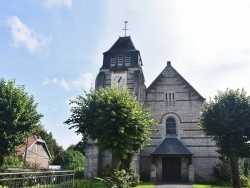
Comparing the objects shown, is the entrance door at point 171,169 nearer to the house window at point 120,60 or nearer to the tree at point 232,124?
the tree at point 232,124

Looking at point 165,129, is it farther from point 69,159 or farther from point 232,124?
point 69,159

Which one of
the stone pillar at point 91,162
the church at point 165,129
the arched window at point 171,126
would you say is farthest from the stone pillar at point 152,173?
the stone pillar at point 91,162

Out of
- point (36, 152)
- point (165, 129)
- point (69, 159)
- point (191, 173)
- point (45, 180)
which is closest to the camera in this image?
point (45, 180)

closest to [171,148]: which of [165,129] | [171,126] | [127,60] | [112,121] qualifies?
[165,129]

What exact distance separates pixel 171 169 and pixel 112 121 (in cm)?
1079

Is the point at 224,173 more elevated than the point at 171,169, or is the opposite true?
the point at 171,169

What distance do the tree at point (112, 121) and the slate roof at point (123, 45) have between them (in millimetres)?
10596

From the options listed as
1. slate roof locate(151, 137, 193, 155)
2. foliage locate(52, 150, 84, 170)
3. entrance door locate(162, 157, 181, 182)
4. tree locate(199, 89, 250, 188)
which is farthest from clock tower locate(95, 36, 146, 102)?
foliage locate(52, 150, 84, 170)

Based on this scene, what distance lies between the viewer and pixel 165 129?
1070 inches

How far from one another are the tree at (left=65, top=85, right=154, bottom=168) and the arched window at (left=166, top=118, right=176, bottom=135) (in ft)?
23.1

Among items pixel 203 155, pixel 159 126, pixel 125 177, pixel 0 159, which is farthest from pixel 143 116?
pixel 0 159

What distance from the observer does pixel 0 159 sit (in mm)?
20219

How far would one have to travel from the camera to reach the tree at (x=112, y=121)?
1847 centimetres

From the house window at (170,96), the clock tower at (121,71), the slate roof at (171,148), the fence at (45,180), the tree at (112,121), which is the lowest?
the fence at (45,180)
